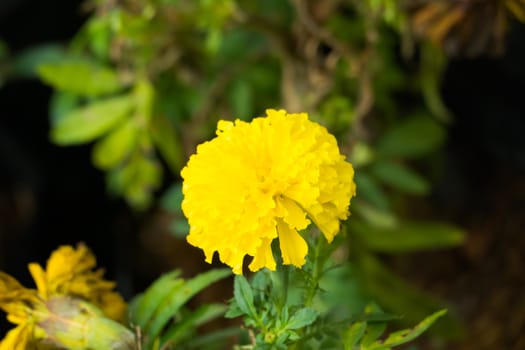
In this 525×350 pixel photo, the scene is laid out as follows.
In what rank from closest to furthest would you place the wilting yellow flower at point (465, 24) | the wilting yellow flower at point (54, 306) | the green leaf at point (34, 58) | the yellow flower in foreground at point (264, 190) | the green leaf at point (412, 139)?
the yellow flower in foreground at point (264, 190) < the wilting yellow flower at point (54, 306) < the wilting yellow flower at point (465, 24) < the green leaf at point (412, 139) < the green leaf at point (34, 58)

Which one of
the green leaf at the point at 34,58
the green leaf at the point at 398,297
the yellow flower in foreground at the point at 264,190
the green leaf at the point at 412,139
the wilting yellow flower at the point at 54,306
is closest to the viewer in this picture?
the yellow flower in foreground at the point at 264,190

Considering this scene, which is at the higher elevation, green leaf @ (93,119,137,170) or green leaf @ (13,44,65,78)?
green leaf @ (13,44,65,78)

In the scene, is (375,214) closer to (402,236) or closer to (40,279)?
(402,236)

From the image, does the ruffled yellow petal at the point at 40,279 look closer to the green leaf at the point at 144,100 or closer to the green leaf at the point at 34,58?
the green leaf at the point at 144,100

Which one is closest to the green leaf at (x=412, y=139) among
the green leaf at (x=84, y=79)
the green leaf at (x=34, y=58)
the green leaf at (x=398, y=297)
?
the green leaf at (x=398, y=297)

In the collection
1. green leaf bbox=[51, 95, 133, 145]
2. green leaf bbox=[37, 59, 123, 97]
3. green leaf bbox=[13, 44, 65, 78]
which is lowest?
green leaf bbox=[51, 95, 133, 145]

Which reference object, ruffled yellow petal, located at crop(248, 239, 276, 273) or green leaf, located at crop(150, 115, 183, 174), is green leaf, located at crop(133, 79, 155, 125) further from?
ruffled yellow petal, located at crop(248, 239, 276, 273)

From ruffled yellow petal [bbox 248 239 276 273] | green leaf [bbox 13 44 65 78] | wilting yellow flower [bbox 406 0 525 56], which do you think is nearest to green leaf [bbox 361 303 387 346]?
ruffled yellow petal [bbox 248 239 276 273]
